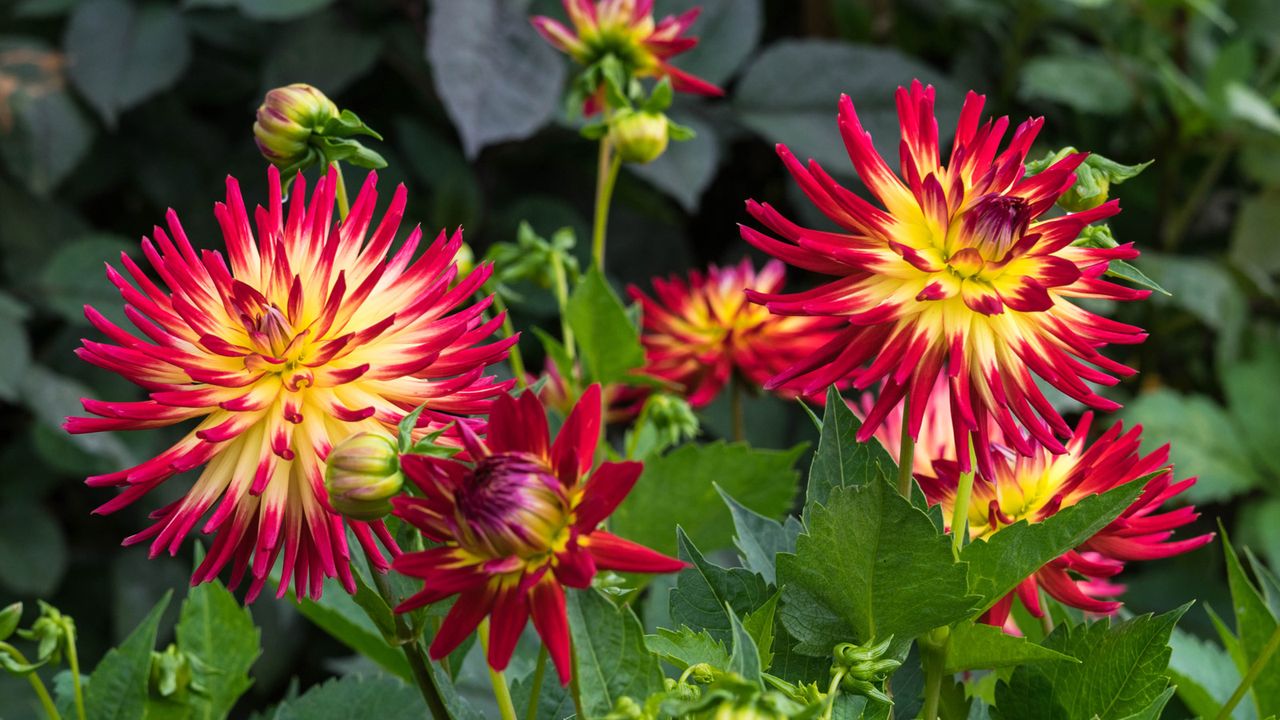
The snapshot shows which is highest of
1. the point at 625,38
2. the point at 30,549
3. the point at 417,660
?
the point at 625,38

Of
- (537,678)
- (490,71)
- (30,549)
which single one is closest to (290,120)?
(537,678)

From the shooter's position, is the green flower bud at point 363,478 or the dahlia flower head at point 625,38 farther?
the dahlia flower head at point 625,38

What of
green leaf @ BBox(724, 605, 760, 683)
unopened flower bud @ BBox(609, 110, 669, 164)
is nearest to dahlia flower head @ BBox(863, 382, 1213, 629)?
green leaf @ BBox(724, 605, 760, 683)

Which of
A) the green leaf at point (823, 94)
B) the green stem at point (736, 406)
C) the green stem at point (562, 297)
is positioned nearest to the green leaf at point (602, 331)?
the green stem at point (562, 297)

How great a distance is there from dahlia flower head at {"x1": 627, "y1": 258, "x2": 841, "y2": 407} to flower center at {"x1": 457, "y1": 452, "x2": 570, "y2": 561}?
1.28 feet

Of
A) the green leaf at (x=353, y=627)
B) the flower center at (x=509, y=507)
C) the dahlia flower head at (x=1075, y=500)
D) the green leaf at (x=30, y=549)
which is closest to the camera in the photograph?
the flower center at (x=509, y=507)

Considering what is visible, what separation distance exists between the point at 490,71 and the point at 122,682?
Answer: 642mm

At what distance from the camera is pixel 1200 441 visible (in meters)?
1.05

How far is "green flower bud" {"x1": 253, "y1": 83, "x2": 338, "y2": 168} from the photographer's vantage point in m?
0.40

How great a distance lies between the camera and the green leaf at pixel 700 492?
58 centimetres

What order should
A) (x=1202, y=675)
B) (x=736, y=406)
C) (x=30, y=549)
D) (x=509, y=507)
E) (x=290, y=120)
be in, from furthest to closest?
1. (x=30, y=549)
2. (x=736, y=406)
3. (x=1202, y=675)
4. (x=290, y=120)
5. (x=509, y=507)

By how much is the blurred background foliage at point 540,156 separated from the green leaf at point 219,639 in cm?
49

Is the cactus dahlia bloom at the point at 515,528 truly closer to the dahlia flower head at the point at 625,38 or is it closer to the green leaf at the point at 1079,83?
the dahlia flower head at the point at 625,38

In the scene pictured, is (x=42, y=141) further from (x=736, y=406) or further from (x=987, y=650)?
(x=987, y=650)
